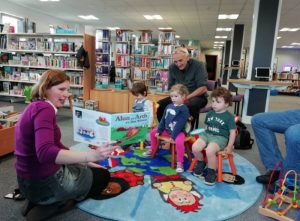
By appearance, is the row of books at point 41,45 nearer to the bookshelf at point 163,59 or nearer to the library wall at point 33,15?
the bookshelf at point 163,59

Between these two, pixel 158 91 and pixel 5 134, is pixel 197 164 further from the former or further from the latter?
pixel 158 91

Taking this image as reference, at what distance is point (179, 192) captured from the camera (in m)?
2.22

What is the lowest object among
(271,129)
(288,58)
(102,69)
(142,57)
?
(271,129)

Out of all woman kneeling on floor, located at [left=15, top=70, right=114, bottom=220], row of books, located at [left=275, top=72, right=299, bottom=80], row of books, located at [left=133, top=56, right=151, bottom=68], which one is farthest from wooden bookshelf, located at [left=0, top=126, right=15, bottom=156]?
row of books, located at [left=275, top=72, right=299, bottom=80]

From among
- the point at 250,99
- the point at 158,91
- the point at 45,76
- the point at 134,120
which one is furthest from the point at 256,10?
the point at 45,76

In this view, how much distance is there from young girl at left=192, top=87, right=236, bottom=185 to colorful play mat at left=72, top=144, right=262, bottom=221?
0.20 m

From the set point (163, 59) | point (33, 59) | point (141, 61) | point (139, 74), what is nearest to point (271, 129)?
point (163, 59)

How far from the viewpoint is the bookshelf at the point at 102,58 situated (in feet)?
19.5

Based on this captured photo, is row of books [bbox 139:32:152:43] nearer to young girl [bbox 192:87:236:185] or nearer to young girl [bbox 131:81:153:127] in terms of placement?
young girl [bbox 131:81:153:127]

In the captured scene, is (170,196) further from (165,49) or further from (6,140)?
(165,49)

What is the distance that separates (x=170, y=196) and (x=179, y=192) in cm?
11

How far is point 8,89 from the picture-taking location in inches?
258

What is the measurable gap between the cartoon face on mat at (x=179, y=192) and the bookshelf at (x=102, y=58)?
396 cm

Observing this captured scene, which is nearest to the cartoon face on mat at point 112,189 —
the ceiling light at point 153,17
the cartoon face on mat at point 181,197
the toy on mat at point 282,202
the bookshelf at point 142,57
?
the cartoon face on mat at point 181,197
